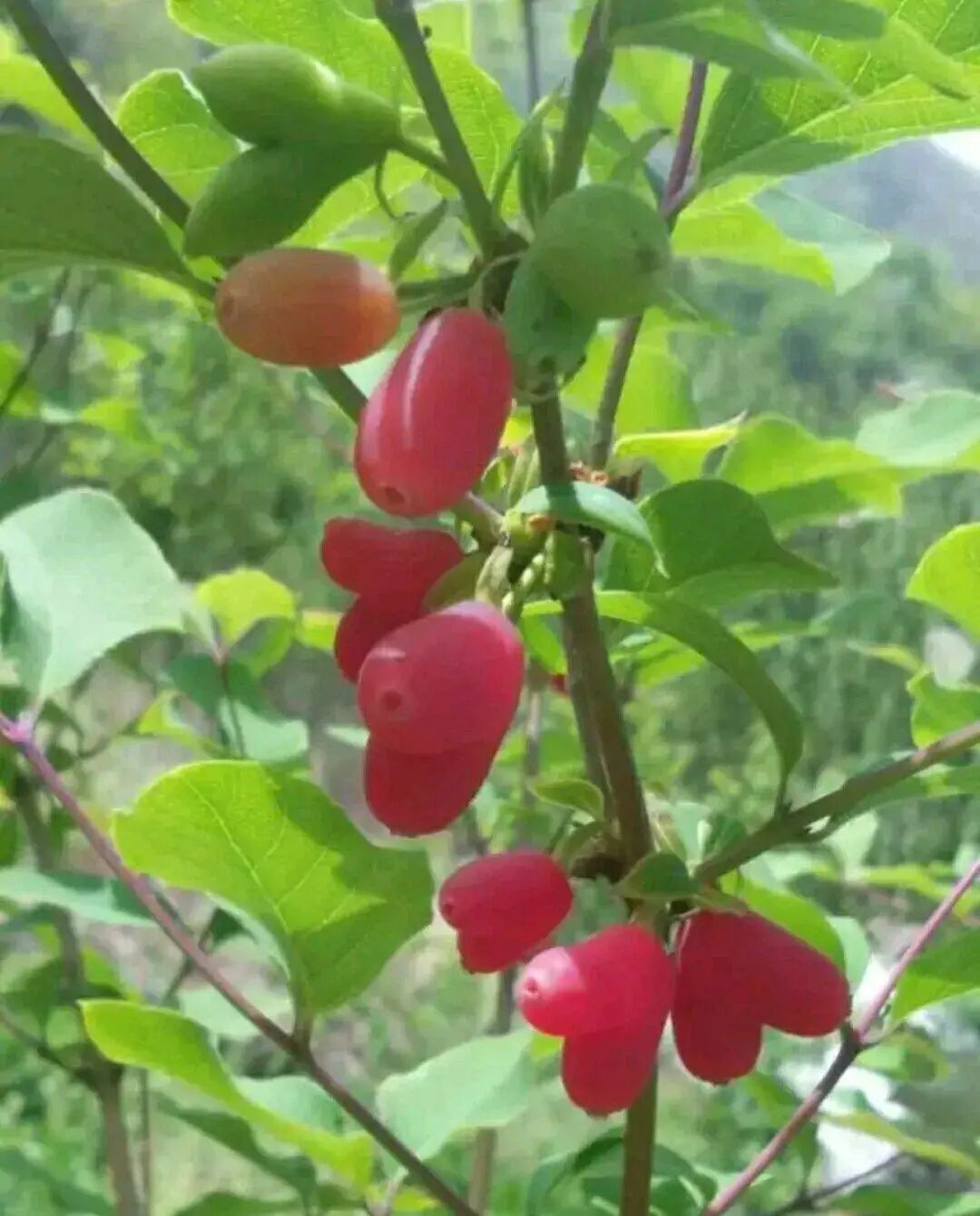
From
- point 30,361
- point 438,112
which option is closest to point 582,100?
point 438,112

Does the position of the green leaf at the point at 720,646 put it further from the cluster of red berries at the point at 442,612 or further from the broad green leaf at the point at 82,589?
the broad green leaf at the point at 82,589

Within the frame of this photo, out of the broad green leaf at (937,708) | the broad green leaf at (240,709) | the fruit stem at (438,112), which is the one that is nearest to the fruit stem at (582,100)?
the fruit stem at (438,112)

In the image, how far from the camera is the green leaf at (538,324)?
0.68 feet

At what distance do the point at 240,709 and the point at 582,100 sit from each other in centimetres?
Result: 36

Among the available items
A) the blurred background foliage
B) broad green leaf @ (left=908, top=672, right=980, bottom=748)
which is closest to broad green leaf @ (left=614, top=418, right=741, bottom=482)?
broad green leaf @ (left=908, top=672, right=980, bottom=748)

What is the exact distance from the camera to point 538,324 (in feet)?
0.68

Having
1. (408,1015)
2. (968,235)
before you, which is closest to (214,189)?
(408,1015)

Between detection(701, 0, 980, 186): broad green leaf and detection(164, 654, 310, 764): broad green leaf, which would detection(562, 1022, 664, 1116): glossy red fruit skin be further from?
detection(164, 654, 310, 764): broad green leaf

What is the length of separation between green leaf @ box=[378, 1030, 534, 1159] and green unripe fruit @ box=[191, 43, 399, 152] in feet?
0.97

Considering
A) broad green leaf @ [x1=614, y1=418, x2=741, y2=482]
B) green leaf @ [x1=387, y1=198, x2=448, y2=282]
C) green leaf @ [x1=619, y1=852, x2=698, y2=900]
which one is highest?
green leaf @ [x1=387, y1=198, x2=448, y2=282]

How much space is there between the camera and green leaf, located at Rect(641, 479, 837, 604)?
0.27 meters

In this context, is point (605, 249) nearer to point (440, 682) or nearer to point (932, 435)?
point (440, 682)

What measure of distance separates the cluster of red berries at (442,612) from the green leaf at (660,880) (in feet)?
A: 0.20

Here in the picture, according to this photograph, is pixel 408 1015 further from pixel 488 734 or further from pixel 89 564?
pixel 488 734
